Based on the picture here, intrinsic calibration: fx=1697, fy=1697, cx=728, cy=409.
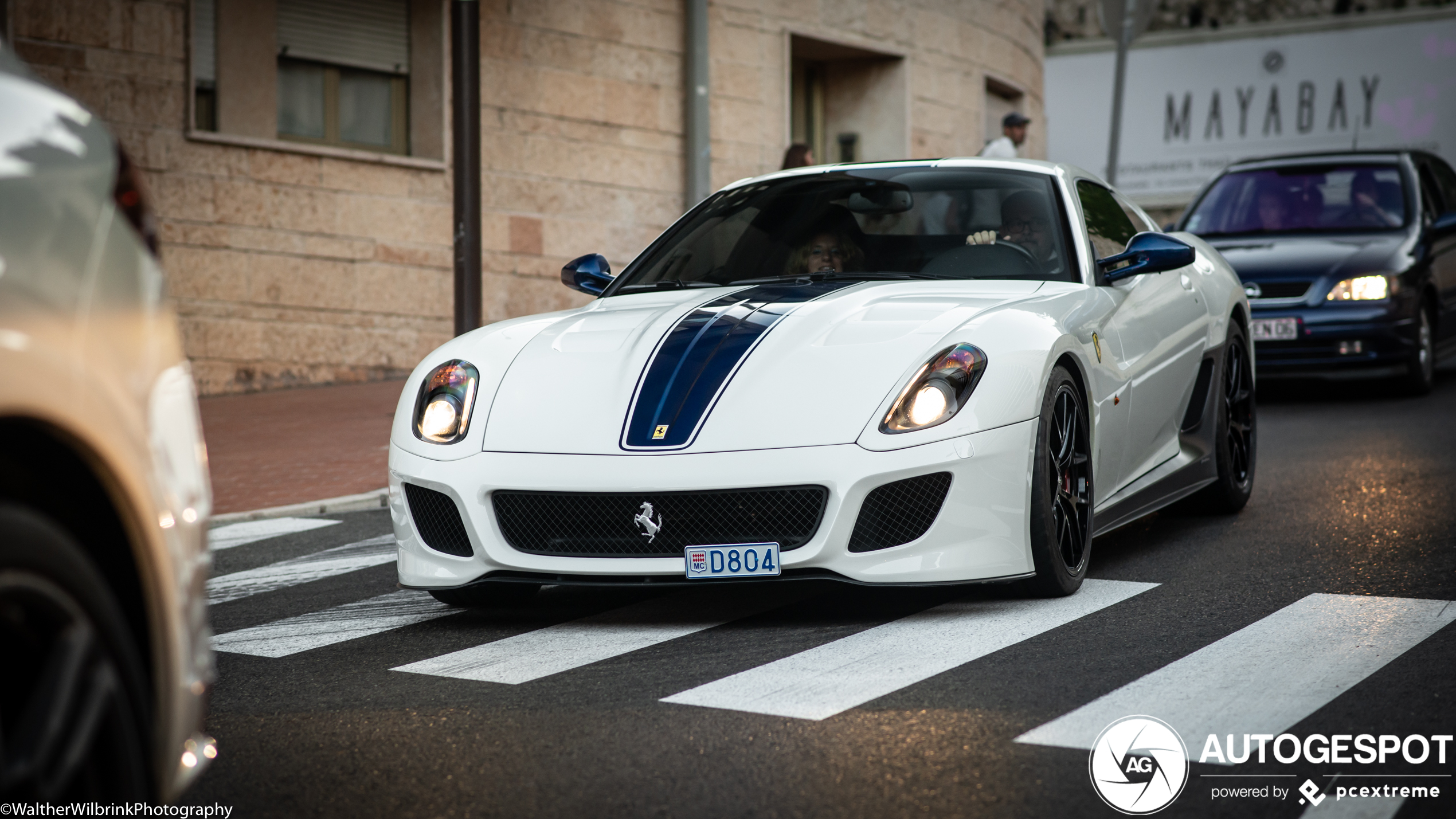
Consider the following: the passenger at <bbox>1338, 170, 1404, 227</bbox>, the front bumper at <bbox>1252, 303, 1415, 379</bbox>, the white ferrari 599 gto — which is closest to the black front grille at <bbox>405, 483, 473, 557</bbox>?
the white ferrari 599 gto

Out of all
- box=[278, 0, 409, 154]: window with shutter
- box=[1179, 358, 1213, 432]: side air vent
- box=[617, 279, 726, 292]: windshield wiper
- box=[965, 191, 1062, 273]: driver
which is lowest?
box=[1179, 358, 1213, 432]: side air vent

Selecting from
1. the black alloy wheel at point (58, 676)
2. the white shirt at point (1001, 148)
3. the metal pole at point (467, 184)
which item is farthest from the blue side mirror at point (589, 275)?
the white shirt at point (1001, 148)

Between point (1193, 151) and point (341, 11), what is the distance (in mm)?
22006

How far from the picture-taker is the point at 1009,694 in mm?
3793

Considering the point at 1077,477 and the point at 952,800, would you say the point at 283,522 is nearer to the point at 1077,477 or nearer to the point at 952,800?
the point at 1077,477

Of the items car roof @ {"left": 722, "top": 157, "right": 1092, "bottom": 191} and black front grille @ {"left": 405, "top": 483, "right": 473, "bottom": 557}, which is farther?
car roof @ {"left": 722, "top": 157, "right": 1092, "bottom": 191}

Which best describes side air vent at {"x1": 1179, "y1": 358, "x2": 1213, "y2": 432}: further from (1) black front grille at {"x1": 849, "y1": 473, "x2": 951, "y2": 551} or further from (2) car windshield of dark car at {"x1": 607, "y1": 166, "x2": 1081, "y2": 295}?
(1) black front grille at {"x1": 849, "y1": 473, "x2": 951, "y2": 551}

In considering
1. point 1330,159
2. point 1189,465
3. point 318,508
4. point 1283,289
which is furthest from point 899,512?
point 1330,159

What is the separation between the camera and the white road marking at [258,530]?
23.1ft

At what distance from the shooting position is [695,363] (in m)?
4.81

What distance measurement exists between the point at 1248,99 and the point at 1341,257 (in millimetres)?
21966

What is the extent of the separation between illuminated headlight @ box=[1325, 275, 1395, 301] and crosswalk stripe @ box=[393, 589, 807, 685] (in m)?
7.33

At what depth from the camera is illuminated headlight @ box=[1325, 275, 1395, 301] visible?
1134cm

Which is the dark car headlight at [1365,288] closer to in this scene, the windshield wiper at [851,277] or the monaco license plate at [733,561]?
the windshield wiper at [851,277]
